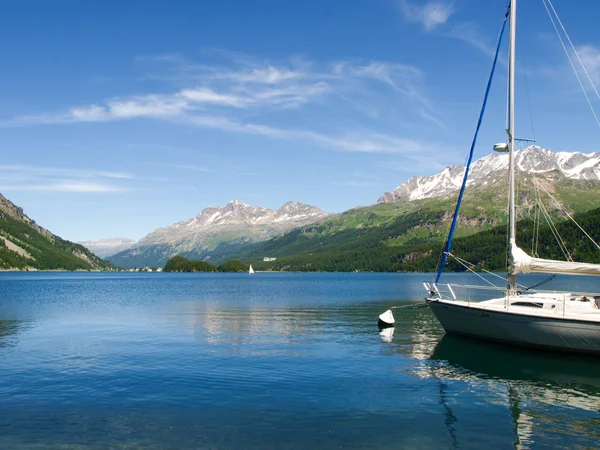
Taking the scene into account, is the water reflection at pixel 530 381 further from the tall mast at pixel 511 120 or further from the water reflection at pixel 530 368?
the tall mast at pixel 511 120

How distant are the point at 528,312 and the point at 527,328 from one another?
1218mm

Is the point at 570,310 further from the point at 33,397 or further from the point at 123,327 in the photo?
the point at 123,327

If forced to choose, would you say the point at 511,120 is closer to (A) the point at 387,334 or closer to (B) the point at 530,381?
(B) the point at 530,381

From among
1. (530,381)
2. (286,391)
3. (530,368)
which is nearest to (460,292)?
(530,368)

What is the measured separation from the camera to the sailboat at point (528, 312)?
35250 mm

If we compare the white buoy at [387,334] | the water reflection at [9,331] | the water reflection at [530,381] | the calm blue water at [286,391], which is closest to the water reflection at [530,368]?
the water reflection at [530,381]

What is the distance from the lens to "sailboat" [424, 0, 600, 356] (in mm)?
35250

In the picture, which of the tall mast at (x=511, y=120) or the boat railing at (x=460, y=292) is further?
the boat railing at (x=460, y=292)

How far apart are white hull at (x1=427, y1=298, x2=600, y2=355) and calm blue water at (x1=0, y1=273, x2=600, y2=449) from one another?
1025 mm

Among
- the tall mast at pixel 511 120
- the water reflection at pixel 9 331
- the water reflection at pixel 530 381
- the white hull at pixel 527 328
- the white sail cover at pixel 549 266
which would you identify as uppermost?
the tall mast at pixel 511 120

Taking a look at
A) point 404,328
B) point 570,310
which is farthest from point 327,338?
point 570,310

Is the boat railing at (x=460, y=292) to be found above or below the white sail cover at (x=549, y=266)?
below

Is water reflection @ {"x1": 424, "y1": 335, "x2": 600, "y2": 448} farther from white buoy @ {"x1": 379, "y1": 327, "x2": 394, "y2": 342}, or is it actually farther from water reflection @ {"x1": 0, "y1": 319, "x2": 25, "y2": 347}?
water reflection @ {"x1": 0, "y1": 319, "x2": 25, "y2": 347}

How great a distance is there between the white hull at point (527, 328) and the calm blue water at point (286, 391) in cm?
102
